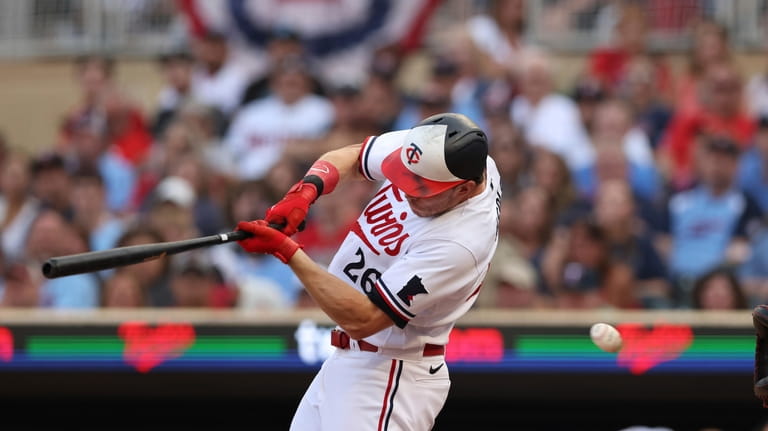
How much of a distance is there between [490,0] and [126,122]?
9.59ft

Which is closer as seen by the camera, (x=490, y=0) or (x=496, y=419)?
(x=496, y=419)

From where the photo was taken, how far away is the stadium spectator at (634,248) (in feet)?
21.9

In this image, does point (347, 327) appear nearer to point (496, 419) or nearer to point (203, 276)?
point (496, 419)

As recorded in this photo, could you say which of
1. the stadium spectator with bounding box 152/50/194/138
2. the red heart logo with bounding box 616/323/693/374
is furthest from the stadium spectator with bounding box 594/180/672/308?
the stadium spectator with bounding box 152/50/194/138

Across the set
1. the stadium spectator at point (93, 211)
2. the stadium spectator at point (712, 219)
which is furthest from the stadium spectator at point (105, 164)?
the stadium spectator at point (712, 219)

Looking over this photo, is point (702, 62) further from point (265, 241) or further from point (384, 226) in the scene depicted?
point (265, 241)

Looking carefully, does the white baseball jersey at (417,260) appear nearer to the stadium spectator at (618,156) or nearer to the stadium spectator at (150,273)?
the stadium spectator at (150,273)

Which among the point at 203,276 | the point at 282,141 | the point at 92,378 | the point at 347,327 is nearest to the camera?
the point at 347,327

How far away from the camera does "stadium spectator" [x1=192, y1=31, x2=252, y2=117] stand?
29.4ft

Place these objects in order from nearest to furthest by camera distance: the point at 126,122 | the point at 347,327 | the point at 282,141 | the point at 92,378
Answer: the point at 347,327, the point at 92,378, the point at 282,141, the point at 126,122

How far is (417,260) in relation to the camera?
3910 millimetres

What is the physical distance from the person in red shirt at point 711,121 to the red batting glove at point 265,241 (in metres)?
4.32

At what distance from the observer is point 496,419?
6.17 meters

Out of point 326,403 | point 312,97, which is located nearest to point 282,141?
point 312,97
